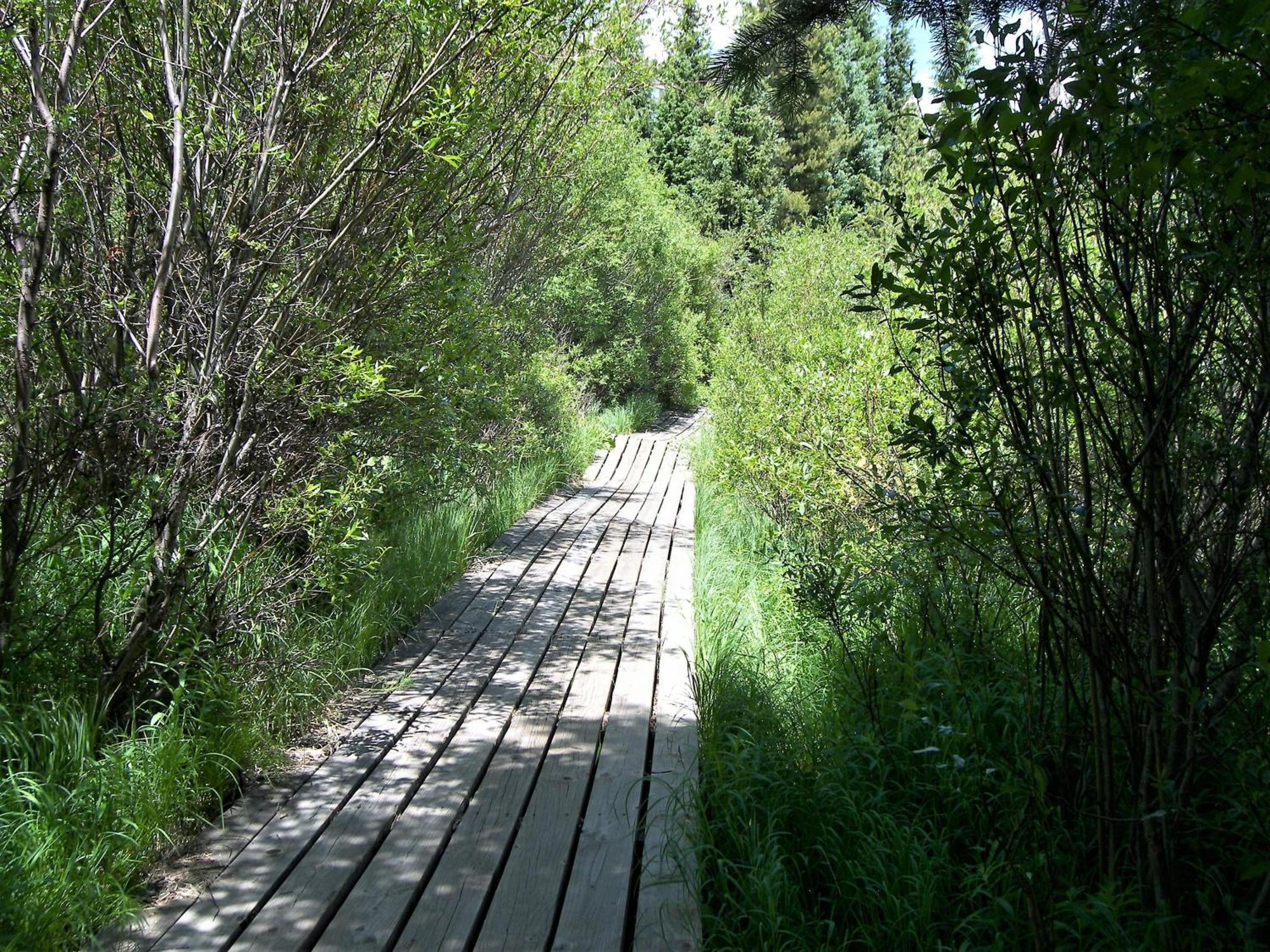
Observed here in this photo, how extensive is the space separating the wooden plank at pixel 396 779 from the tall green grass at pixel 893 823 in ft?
3.72

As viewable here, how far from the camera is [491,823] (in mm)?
3594

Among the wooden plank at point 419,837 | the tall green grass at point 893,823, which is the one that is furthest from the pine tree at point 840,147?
the wooden plank at point 419,837

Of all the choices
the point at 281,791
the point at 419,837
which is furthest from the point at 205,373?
the point at 419,837

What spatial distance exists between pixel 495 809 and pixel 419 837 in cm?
32

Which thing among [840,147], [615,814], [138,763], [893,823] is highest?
[840,147]

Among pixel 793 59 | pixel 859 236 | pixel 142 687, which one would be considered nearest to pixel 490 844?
Answer: pixel 142 687

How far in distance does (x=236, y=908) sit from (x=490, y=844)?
0.83 metres

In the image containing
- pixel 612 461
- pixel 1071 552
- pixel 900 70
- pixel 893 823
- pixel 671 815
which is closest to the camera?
pixel 1071 552

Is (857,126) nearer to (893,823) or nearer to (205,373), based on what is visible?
(205,373)

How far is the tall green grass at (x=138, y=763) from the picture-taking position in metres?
2.81

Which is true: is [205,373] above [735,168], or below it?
below

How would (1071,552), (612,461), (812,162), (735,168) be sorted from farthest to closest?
(812,162) < (735,168) < (612,461) < (1071,552)

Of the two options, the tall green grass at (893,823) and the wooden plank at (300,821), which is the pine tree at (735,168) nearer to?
the wooden plank at (300,821)

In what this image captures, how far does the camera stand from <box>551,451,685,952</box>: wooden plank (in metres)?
2.99
